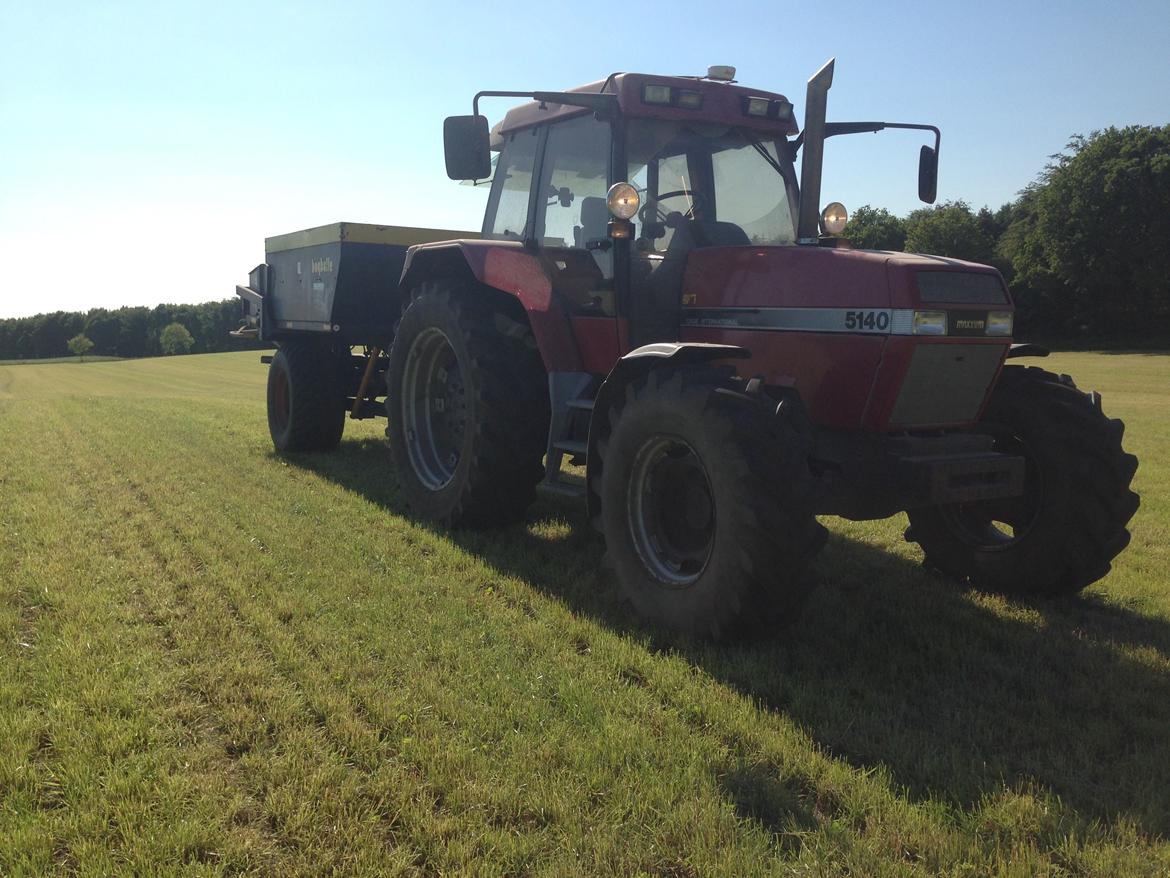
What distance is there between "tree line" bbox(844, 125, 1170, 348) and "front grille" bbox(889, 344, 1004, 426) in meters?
42.8

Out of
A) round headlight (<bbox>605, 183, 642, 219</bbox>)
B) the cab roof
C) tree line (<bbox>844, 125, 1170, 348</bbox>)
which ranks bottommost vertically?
round headlight (<bbox>605, 183, 642, 219</bbox>)

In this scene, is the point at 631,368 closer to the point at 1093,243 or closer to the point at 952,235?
the point at 1093,243

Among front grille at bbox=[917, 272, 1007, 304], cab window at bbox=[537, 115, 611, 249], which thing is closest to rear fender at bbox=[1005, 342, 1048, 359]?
front grille at bbox=[917, 272, 1007, 304]

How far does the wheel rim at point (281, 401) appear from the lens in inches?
392

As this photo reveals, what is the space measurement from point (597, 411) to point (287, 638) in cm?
186

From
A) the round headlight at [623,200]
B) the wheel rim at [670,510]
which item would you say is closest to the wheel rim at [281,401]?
the round headlight at [623,200]

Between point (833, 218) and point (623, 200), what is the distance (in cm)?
142

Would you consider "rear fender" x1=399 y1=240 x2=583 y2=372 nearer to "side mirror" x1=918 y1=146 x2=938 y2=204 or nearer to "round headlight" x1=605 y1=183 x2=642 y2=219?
"round headlight" x1=605 y1=183 x2=642 y2=219

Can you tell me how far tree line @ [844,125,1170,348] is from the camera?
4484cm

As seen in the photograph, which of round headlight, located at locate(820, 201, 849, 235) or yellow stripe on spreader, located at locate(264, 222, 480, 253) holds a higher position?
yellow stripe on spreader, located at locate(264, 222, 480, 253)

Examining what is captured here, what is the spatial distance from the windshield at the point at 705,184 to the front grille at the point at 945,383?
1.38m

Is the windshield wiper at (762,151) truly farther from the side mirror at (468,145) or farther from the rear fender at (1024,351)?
the rear fender at (1024,351)

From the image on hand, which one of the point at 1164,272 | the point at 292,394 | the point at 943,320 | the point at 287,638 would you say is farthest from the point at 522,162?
the point at 1164,272

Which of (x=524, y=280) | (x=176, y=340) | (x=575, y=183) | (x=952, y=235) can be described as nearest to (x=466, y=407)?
(x=524, y=280)
